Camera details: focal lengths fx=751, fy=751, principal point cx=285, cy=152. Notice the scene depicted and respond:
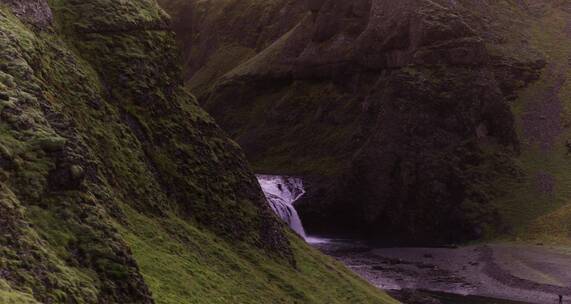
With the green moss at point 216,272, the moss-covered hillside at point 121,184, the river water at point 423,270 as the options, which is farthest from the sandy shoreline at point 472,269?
the green moss at point 216,272

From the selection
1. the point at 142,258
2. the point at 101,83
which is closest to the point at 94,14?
the point at 101,83

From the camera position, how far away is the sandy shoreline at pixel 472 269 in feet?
175

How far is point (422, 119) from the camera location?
260ft

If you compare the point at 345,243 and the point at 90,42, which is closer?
the point at 90,42

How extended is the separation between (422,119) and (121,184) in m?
58.5

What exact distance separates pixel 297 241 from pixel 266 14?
96.5 meters

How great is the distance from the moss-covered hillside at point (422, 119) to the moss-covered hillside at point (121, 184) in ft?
126

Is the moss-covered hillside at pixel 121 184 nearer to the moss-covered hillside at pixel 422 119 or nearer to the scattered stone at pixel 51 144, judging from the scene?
the scattered stone at pixel 51 144

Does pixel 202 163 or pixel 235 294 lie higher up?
pixel 202 163

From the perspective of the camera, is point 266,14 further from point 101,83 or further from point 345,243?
point 101,83

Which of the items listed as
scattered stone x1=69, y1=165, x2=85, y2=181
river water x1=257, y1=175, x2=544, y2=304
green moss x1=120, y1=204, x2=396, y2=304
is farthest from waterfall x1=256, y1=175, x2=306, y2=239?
scattered stone x1=69, y1=165, x2=85, y2=181

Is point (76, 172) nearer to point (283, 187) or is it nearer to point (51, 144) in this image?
point (51, 144)

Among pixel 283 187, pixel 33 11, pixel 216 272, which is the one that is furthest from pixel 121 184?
pixel 283 187

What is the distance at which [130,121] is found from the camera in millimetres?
27484
